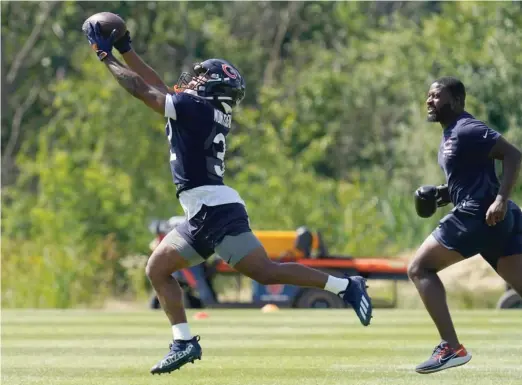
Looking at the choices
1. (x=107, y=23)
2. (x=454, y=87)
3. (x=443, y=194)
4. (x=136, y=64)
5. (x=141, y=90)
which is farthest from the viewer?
(x=443, y=194)

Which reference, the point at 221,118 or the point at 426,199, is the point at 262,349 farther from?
the point at 221,118

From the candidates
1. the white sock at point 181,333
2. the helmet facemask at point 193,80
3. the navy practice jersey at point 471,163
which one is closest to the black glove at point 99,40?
the helmet facemask at point 193,80

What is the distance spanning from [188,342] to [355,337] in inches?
182

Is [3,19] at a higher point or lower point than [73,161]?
higher

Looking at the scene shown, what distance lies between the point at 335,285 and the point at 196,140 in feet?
4.30

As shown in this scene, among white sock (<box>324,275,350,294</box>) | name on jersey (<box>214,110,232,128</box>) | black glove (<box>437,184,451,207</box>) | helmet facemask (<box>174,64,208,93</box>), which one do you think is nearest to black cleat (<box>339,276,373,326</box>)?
white sock (<box>324,275,350,294</box>)

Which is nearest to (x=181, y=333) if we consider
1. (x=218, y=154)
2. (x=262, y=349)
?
(x=218, y=154)

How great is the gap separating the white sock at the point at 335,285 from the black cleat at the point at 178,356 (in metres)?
0.92

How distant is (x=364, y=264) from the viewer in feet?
66.9

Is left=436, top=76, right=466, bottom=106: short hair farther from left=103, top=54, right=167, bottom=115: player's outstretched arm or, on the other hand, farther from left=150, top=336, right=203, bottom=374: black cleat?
left=150, top=336, right=203, bottom=374: black cleat

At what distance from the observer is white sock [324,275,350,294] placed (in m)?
8.41

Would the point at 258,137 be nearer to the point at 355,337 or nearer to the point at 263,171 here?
the point at 263,171

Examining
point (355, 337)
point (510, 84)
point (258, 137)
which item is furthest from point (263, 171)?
point (355, 337)

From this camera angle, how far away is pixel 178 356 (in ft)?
26.8
